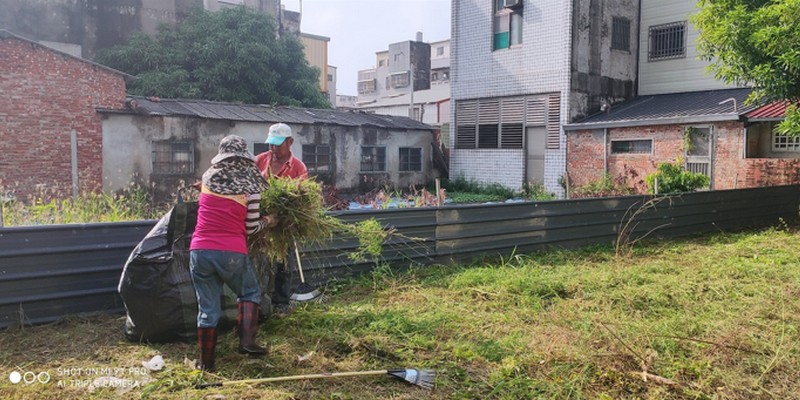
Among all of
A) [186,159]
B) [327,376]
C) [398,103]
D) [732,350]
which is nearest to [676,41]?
[186,159]

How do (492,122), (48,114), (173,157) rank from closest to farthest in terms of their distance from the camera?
(48,114)
(173,157)
(492,122)

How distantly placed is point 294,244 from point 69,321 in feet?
6.59

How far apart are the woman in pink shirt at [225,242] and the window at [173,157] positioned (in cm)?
1249

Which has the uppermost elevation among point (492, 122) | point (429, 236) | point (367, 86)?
point (367, 86)

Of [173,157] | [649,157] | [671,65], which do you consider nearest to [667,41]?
[671,65]

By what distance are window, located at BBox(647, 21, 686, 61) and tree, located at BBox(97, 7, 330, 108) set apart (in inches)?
573

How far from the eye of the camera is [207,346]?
4.01 metres

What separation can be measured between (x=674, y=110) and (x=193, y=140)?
13387 mm

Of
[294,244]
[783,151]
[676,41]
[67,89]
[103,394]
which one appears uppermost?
[676,41]

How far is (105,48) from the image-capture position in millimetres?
25203

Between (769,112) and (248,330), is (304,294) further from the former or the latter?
(769,112)

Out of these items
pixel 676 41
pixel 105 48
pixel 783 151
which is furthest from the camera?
pixel 105 48

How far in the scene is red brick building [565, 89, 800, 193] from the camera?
14.3 m

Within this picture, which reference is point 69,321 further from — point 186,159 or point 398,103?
point 398,103
